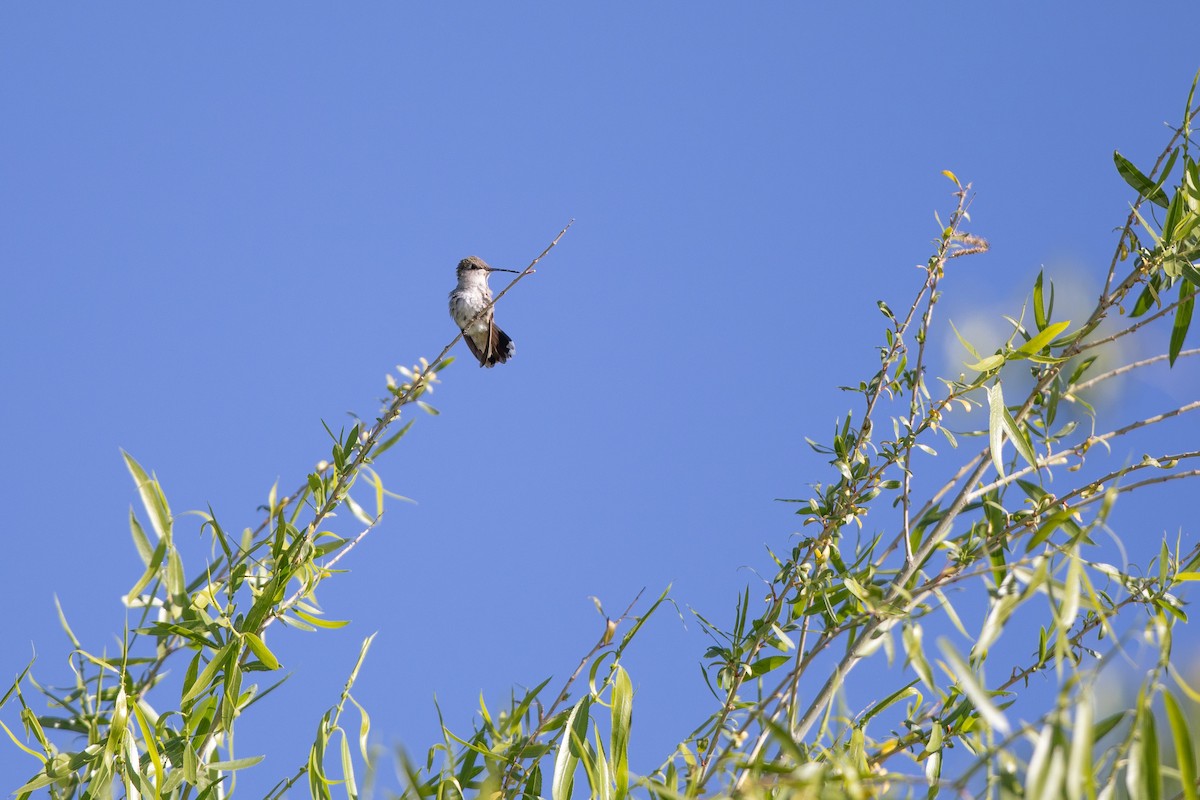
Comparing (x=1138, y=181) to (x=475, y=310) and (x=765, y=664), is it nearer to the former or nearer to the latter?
(x=765, y=664)

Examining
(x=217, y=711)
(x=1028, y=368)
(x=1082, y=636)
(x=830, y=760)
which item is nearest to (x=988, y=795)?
(x=830, y=760)

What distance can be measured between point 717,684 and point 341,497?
697mm

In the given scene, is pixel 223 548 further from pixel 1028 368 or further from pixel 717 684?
pixel 1028 368

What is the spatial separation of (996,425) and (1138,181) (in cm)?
60

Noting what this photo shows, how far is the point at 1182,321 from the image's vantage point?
1872 mm

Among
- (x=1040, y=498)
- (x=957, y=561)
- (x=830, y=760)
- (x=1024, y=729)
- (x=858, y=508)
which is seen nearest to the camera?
(x=1024, y=729)

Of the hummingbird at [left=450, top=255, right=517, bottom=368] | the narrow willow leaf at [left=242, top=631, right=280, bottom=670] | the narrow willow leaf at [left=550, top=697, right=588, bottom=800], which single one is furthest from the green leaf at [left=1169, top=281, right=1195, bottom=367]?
the hummingbird at [left=450, top=255, right=517, bottom=368]

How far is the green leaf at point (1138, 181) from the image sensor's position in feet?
6.52

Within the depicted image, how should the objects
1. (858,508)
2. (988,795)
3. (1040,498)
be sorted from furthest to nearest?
(858,508)
(1040,498)
(988,795)

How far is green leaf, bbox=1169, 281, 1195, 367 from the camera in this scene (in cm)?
182

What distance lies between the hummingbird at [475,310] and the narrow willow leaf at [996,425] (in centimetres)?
499

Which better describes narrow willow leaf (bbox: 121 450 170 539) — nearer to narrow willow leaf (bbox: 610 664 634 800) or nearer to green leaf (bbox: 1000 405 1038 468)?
narrow willow leaf (bbox: 610 664 634 800)

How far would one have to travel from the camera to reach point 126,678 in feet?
5.81

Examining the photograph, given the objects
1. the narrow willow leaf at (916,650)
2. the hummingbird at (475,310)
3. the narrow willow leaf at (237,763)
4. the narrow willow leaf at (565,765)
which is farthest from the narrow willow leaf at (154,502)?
the hummingbird at (475,310)
